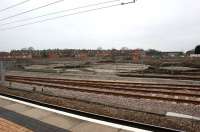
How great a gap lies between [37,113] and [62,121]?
59.9 inches

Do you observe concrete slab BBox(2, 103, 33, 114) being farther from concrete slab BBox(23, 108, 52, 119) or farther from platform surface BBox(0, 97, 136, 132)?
concrete slab BBox(23, 108, 52, 119)

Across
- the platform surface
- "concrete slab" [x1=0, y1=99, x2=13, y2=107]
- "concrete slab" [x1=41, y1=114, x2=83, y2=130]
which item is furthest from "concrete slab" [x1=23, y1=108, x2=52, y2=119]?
"concrete slab" [x1=0, y1=99, x2=13, y2=107]

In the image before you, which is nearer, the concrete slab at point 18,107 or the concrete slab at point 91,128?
the concrete slab at point 91,128

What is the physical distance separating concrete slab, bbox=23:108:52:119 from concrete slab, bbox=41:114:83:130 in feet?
1.12

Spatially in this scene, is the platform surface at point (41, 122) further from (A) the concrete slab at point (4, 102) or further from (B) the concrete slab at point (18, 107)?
(A) the concrete slab at point (4, 102)

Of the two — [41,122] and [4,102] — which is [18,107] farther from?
[41,122]

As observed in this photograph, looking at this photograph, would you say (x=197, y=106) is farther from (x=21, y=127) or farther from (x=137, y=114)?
(x=21, y=127)

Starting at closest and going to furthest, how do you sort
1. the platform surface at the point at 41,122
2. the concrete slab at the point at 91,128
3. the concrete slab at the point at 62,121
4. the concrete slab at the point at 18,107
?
the concrete slab at the point at 91,128, the platform surface at the point at 41,122, the concrete slab at the point at 62,121, the concrete slab at the point at 18,107

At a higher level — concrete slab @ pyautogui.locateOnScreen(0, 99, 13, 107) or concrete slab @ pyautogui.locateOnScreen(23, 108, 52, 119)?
concrete slab @ pyautogui.locateOnScreen(23, 108, 52, 119)

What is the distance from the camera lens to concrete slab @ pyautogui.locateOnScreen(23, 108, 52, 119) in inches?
350

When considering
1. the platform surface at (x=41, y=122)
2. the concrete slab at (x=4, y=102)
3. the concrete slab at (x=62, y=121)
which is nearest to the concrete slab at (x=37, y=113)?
the platform surface at (x=41, y=122)

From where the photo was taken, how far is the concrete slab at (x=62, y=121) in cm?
782

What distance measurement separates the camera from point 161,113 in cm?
1017

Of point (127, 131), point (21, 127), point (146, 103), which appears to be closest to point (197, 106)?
point (146, 103)
